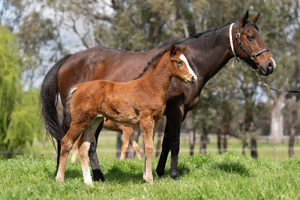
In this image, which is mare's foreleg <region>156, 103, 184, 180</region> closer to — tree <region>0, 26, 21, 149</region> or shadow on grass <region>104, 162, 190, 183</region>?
Answer: shadow on grass <region>104, 162, 190, 183</region>

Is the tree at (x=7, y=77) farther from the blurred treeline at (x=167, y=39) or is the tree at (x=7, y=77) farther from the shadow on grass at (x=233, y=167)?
the shadow on grass at (x=233, y=167)

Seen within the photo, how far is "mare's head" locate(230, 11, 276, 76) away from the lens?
18.3 ft

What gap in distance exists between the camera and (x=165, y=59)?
511 centimetres

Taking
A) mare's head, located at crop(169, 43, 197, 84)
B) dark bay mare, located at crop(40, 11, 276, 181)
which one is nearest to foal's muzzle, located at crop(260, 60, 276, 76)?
dark bay mare, located at crop(40, 11, 276, 181)

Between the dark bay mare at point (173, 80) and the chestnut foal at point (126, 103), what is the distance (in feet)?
2.24

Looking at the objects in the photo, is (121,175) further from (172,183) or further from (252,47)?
(252,47)

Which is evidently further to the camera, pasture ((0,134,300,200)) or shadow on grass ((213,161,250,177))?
shadow on grass ((213,161,250,177))

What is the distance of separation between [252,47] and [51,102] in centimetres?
401

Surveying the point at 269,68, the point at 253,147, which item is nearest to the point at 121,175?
the point at 269,68

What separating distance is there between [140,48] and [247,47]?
→ 1717 centimetres

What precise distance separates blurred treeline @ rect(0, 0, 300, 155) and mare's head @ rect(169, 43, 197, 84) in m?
16.0

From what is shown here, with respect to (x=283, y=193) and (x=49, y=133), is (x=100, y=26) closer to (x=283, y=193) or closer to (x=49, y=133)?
(x=49, y=133)

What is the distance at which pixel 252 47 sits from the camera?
18.6ft

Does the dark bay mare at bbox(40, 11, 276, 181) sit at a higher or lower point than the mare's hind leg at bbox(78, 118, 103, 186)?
higher
